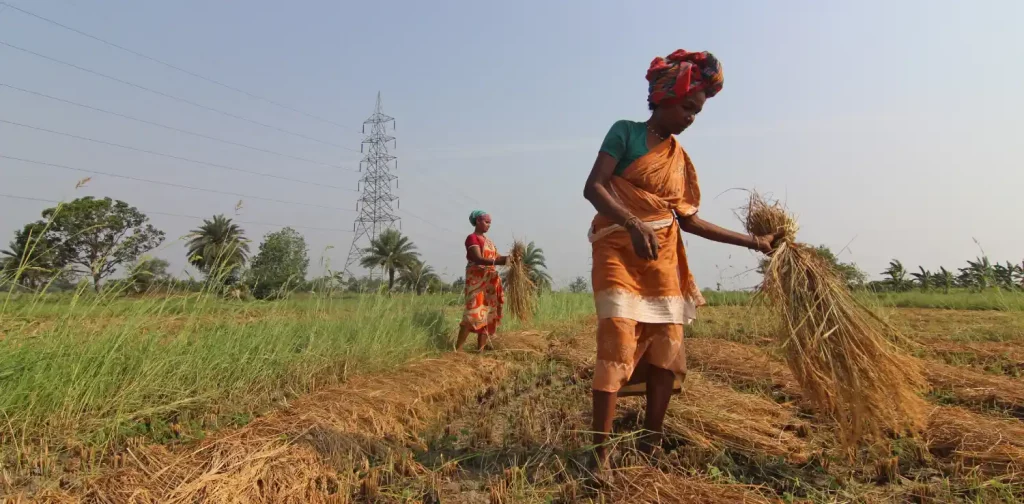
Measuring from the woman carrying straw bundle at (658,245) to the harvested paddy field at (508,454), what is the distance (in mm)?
250

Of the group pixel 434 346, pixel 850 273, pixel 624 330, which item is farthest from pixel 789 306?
pixel 434 346

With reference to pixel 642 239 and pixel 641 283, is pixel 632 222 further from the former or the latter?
pixel 641 283

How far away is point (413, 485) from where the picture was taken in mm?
2311

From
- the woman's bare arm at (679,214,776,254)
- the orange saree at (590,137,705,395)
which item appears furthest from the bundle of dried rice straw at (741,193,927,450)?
the orange saree at (590,137,705,395)

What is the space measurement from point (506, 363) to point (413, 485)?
3023 millimetres

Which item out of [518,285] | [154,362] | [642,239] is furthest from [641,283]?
[518,285]

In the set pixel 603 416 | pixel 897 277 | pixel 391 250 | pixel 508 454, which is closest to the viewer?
pixel 603 416

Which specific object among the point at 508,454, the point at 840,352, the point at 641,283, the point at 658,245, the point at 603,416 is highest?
the point at 658,245

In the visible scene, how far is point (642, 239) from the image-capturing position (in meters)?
2.23

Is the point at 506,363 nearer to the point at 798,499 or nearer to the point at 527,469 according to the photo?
the point at 527,469

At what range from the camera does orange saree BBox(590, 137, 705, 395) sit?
236 centimetres

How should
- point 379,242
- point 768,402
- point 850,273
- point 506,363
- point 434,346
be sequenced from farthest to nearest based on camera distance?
point 379,242, point 434,346, point 506,363, point 768,402, point 850,273

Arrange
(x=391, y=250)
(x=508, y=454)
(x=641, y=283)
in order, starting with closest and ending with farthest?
1. (x=641, y=283)
2. (x=508, y=454)
3. (x=391, y=250)

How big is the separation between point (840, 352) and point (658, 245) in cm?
87
